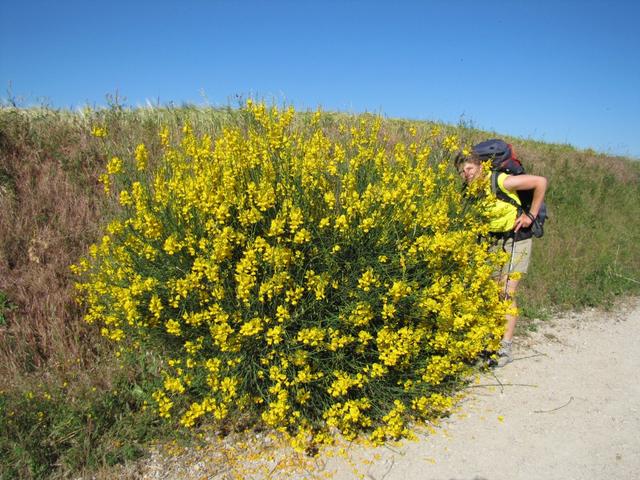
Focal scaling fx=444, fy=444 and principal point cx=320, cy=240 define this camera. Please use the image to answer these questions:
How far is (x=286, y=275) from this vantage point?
291cm

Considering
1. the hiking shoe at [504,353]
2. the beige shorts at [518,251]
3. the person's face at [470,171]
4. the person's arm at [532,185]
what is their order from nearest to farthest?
the person's arm at [532,185]
the person's face at [470,171]
the beige shorts at [518,251]
the hiking shoe at [504,353]

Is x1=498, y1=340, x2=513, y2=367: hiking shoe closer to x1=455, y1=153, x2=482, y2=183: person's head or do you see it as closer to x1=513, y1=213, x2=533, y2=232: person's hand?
x1=513, y1=213, x2=533, y2=232: person's hand

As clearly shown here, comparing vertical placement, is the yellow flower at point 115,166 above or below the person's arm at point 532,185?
below

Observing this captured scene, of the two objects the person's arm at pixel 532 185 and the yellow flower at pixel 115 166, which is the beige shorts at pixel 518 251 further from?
the yellow flower at pixel 115 166

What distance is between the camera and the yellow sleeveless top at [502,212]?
152 inches

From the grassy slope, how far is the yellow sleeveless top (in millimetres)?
2105

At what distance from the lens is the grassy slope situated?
3.13 meters

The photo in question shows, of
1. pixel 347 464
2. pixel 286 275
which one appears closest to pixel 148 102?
pixel 286 275

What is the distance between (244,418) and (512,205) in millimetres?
2872

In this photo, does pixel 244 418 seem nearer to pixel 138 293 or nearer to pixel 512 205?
pixel 138 293

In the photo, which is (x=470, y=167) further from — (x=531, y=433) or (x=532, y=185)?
(x=531, y=433)

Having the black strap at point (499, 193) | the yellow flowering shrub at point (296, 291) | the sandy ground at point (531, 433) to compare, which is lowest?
the sandy ground at point (531, 433)

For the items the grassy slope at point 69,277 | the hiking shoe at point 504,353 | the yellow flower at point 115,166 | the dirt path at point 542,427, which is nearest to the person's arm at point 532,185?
the hiking shoe at point 504,353

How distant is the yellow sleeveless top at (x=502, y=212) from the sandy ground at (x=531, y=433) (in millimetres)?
1342
